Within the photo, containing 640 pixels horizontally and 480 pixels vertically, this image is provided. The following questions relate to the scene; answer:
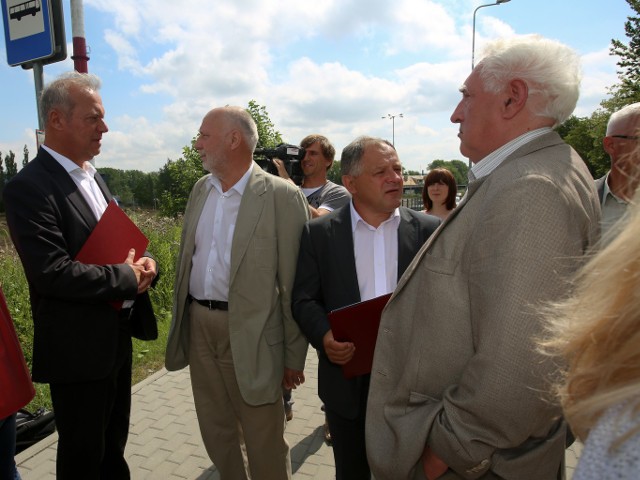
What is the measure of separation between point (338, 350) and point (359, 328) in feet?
0.59

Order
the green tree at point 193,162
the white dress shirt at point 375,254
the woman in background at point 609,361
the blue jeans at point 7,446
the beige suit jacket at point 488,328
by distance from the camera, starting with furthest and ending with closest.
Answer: the green tree at point 193,162, the white dress shirt at point 375,254, the blue jeans at point 7,446, the beige suit jacket at point 488,328, the woman in background at point 609,361

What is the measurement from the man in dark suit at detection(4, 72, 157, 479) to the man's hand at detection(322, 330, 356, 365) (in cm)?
105

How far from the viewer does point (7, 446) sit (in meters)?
2.15

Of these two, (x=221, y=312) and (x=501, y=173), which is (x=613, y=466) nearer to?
(x=501, y=173)

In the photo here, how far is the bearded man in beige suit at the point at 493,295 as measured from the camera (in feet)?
4.02

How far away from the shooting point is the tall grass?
4.90 m

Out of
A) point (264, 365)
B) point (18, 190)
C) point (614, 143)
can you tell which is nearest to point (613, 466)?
point (264, 365)

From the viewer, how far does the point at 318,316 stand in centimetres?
238

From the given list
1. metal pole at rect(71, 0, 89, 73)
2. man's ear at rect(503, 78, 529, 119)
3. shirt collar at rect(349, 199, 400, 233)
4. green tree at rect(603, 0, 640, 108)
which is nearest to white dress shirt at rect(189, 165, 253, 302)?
shirt collar at rect(349, 199, 400, 233)

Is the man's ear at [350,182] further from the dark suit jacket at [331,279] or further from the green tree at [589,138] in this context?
the green tree at [589,138]

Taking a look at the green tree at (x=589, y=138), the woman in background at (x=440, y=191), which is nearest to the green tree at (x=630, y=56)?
the green tree at (x=589, y=138)

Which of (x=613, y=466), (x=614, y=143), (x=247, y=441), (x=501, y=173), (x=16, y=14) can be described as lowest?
(x=247, y=441)

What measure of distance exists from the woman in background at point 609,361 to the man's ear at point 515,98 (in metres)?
0.84

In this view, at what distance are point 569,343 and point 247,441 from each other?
2.39 m
